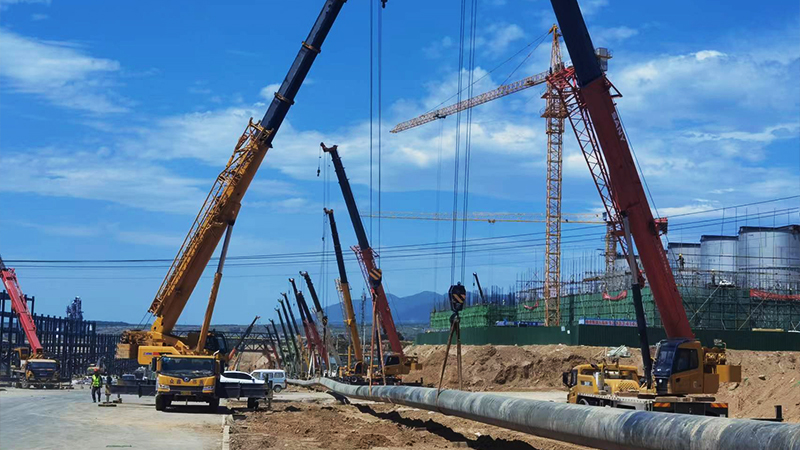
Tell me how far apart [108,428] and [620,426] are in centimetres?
1729

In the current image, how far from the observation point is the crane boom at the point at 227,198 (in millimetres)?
37344

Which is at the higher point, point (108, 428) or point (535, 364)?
point (108, 428)

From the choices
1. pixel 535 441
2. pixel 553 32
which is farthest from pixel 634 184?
pixel 553 32

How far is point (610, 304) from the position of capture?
86.8 metres

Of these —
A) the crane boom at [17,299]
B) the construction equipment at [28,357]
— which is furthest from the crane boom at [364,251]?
the crane boom at [17,299]

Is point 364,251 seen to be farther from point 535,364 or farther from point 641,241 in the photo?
point 641,241

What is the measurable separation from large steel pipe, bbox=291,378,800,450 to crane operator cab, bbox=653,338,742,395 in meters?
6.47

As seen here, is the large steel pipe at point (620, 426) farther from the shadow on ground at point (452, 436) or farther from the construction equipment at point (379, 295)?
the construction equipment at point (379, 295)

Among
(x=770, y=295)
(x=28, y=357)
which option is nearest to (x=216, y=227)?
(x=28, y=357)

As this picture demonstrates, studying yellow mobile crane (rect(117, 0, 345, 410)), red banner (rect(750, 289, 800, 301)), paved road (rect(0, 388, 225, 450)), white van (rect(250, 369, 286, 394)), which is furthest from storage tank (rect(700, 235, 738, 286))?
paved road (rect(0, 388, 225, 450))

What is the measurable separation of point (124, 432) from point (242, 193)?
46.8 ft

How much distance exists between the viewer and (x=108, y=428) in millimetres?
26750

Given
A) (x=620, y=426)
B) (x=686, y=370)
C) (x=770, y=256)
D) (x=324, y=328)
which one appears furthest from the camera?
(x=770, y=256)

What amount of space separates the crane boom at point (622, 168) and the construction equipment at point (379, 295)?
19.7 metres
